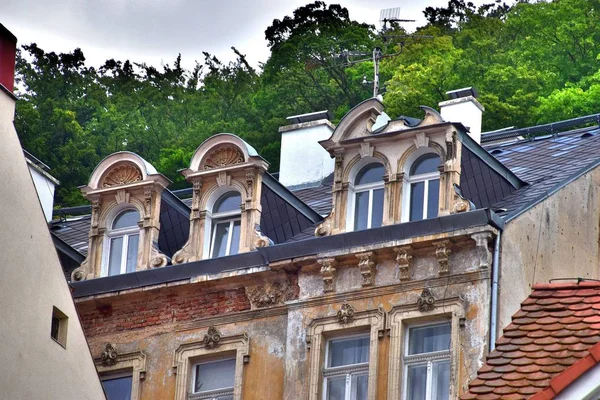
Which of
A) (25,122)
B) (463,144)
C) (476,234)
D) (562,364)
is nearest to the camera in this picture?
(562,364)

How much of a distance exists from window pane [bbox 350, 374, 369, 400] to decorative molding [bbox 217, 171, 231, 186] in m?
4.52

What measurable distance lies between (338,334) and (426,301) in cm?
171

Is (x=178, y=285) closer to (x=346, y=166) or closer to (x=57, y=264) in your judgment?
(x=346, y=166)

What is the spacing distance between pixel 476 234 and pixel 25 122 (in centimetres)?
3257

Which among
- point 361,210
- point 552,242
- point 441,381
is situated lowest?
point 441,381

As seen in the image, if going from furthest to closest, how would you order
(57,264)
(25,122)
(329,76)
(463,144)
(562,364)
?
(329,76)
(25,122)
(463,144)
(57,264)
(562,364)

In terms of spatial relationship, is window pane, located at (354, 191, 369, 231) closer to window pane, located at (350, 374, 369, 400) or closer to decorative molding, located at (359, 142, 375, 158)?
decorative molding, located at (359, 142, 375, 158)

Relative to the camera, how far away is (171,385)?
29.8 m

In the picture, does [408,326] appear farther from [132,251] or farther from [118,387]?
[132,251]

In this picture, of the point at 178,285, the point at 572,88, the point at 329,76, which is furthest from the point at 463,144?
the point at 329,76

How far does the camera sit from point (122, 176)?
104ft

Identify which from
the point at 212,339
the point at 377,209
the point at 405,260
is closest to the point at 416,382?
the point at 405,260

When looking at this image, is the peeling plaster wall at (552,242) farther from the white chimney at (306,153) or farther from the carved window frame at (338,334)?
the white chimney at (306,153)

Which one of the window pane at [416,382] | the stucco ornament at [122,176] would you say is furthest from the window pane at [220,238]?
the window pane at [416,382]
